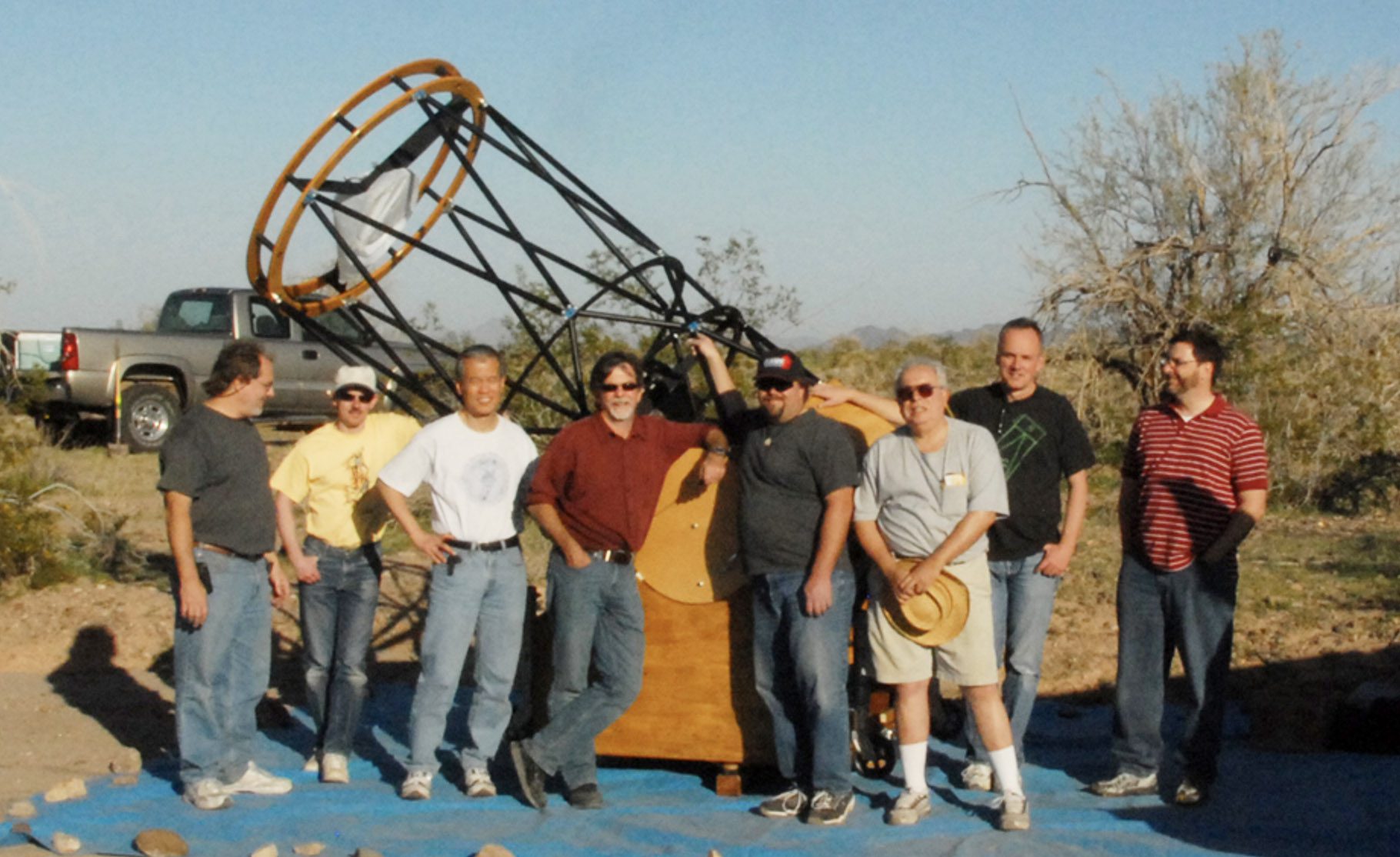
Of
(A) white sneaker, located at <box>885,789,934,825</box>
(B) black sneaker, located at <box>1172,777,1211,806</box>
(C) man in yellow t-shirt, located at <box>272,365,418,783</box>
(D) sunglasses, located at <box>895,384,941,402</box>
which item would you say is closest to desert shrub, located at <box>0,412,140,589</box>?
(C) man in yellow t-shirt, located at <box>272,365,418,783</box>

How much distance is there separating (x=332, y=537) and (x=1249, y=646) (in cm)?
507

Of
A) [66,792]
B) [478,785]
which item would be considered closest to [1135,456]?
[478,785]

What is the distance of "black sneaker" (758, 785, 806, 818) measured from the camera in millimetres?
5438

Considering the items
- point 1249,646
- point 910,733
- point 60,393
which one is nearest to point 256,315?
point 60,393

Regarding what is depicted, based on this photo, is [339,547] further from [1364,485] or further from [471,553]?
[1364,485]

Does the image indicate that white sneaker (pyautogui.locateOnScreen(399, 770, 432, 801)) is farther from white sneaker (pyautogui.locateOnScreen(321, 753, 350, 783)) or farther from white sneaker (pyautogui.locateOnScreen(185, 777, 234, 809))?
white sneaker (pyautogui.locateOnScreen(185, 777, 234, 809))

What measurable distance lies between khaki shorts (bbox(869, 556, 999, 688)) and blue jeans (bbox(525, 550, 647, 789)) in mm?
942

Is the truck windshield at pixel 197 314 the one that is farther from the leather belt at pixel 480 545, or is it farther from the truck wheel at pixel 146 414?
the leather belt at pixel 480 545

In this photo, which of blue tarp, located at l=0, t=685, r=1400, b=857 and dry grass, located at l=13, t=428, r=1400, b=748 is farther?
dry grass, located at l=13, t=428, r=1400, b=748

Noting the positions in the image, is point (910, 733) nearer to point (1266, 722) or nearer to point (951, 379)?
point (1266, 722)

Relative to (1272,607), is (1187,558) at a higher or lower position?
higher

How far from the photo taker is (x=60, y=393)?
16.5 m

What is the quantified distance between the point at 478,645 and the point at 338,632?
0.67 m

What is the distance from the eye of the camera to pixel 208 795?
18.5ft
